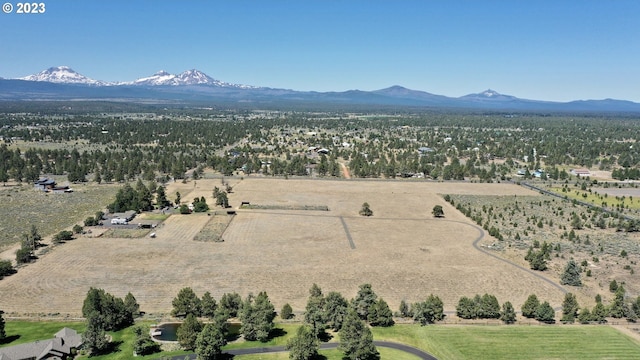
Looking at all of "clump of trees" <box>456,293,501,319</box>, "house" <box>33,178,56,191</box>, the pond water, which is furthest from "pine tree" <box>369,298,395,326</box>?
"house" <box>33,178,56,191</box>

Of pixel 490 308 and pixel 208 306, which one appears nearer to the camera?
pixel 208 306

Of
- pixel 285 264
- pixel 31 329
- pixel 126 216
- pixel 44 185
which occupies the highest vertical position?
pixel 44 185

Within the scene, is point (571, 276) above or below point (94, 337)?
above

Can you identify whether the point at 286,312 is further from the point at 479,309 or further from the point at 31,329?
the point at 31,329

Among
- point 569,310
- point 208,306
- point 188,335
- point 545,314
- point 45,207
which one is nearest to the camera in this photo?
point 188,335

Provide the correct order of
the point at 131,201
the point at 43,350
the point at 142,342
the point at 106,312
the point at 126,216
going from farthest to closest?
1. the point at 131,201
2. the point at 126,216
3. the point at 106,312
4. the point at 142,342
5. the point at 43,350

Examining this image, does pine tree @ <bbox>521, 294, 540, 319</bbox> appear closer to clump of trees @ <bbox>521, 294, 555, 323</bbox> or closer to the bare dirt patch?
clump of trees @ <bbox>521, 294, 555, 323</bbox>

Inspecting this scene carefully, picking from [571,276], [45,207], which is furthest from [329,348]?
[45,207]

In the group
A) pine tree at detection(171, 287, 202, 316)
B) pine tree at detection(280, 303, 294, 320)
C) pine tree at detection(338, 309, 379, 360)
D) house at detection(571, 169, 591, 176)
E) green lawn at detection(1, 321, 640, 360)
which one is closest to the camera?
pine tree at detection(338, 309, 379, 360)
